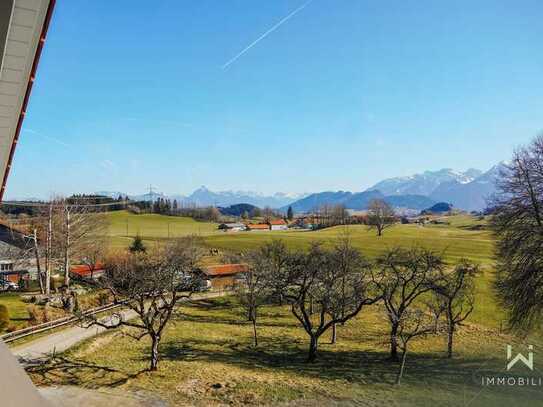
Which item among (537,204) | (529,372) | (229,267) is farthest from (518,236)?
(229,267)

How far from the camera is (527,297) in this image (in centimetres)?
1048

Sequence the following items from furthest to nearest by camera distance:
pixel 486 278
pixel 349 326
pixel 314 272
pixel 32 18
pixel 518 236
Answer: pixel 486 278 → pixel 349 326 → pixel 314 272 → pixel 518 236 → pixel 32 18

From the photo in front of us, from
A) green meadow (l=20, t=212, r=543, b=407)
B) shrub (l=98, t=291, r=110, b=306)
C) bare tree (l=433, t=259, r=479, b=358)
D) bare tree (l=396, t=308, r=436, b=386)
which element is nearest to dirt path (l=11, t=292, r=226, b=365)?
green meadow (l=20, t=212, r=543, b=407)

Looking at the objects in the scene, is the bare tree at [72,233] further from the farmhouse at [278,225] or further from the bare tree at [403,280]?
the farmhouse at [278,225]

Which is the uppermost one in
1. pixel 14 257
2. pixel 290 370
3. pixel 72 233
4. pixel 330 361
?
pixel 72 233

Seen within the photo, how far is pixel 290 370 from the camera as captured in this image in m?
11.4

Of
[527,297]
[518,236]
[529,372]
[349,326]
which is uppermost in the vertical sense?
[518,236]

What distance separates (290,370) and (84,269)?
2334 cm

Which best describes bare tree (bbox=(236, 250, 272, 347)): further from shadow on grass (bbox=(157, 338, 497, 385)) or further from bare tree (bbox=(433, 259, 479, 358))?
bare tree (bbox=(433, 259, 479, 358))

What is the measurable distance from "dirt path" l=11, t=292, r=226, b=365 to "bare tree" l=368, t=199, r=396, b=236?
96.3 ft

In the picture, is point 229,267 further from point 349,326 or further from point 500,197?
point 500,197

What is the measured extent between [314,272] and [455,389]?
6537mm

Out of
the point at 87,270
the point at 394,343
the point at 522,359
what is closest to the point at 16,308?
the point at 87,270

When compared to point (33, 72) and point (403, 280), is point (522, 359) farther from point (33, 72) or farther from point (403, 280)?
point (33, 72)
